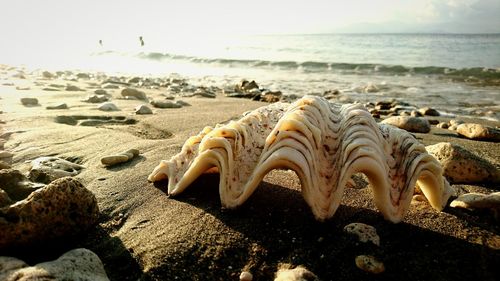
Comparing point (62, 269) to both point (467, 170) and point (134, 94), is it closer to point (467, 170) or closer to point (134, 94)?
point (467, 170)

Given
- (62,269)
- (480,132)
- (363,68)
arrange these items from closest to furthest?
(62,269), (480,132), (363,68)

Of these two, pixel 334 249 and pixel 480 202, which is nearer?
pixel 334 249

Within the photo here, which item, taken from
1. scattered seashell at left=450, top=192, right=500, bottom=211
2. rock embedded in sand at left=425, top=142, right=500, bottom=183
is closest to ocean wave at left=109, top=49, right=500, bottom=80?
rock embedded in sand at left=425, top=142, right=500, bottom=183

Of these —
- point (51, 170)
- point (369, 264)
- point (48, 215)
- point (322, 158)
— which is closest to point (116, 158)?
point (51, 170)

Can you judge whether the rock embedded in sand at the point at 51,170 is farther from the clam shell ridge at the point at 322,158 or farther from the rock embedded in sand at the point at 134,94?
the rock embedded in sand at the point at 134,94

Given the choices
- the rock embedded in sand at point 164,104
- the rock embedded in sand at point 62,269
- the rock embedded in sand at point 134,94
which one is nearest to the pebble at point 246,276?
the rock embedded in sand at point 62,269

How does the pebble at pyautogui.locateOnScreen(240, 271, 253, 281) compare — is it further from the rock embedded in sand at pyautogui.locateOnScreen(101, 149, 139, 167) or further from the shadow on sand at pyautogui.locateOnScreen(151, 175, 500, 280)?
the rock embedded in sand at pyautogui.locateOnScreen(101, 149, 139, 167)

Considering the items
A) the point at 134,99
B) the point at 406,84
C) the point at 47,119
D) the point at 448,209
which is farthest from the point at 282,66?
the point at 448,209
